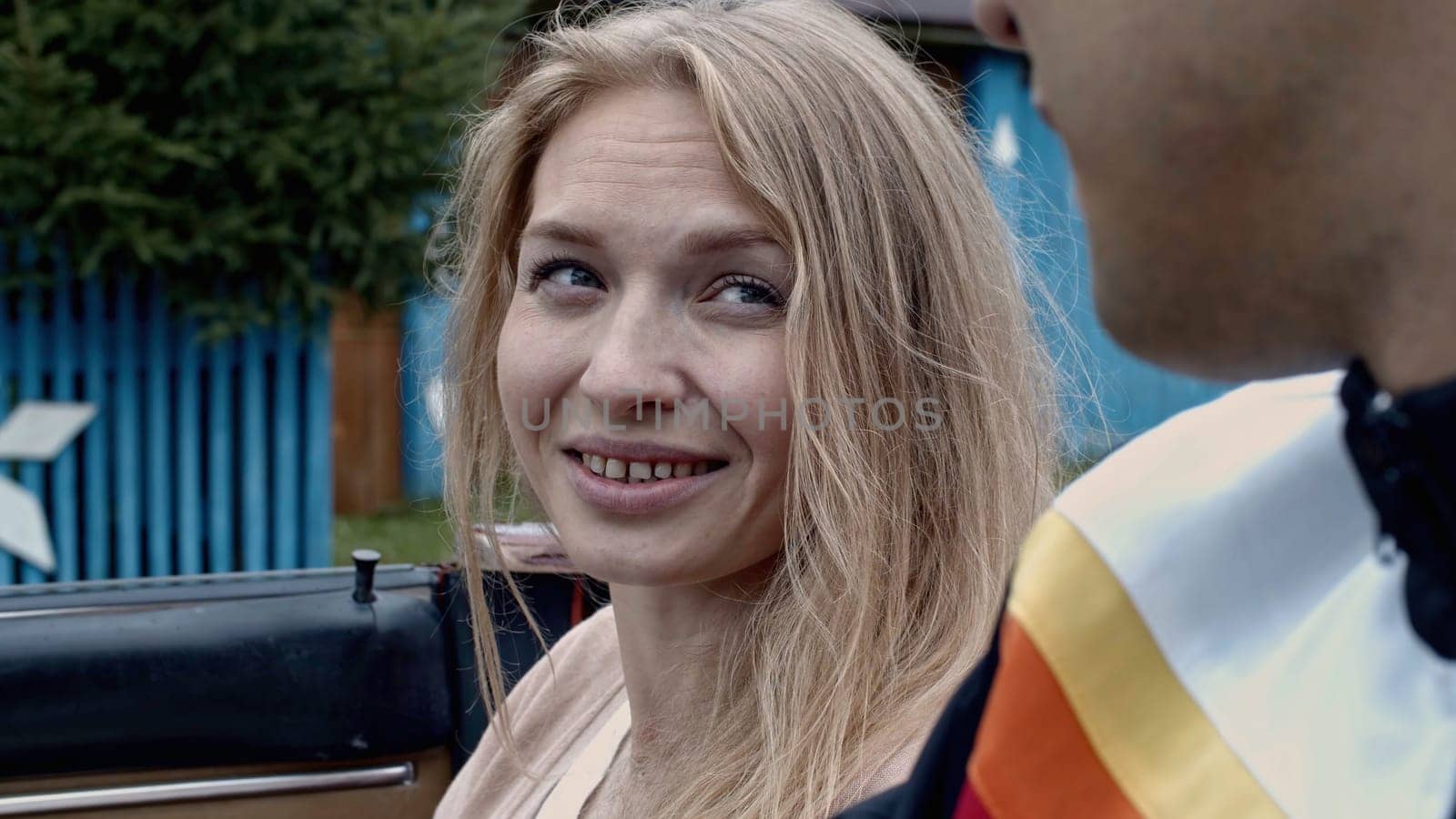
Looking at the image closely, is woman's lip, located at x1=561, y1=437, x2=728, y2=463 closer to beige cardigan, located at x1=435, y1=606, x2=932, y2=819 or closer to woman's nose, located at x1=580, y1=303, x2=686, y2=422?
woman's nose, located at x1=580, y1=303, x2=686, y2=422

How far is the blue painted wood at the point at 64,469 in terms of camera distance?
579cm

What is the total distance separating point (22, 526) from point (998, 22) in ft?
19.4

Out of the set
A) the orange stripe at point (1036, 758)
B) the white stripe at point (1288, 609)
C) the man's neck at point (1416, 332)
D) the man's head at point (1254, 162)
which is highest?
the man's head at point (1254, 162)

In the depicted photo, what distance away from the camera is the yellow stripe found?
25.5 inches

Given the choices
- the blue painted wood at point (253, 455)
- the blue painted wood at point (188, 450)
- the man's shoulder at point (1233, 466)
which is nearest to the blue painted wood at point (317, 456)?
the blue painted wood at point (253, 455)

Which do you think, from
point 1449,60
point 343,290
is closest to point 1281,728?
point 1449,60

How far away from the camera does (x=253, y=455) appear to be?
617 cm

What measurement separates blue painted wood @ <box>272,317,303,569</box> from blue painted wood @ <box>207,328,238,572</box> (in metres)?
0.20

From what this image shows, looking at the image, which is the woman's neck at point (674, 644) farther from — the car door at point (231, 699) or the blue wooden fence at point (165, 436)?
the blue wooden fence at point (165, 436)

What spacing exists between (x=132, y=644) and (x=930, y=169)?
4.76 ft

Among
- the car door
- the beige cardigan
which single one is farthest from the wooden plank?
the beige cardigan

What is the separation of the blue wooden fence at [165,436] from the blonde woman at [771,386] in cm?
477

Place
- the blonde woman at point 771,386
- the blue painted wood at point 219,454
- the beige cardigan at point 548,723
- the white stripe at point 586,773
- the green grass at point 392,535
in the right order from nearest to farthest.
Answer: the blonde woman at point 771,386 < the white stripe at point 586,773 < the beige cardigan at point 548,723 < the blue painted wood at point 219,454 < the green grass at point 392,535

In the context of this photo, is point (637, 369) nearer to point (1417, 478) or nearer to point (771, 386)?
point (771, 386)
